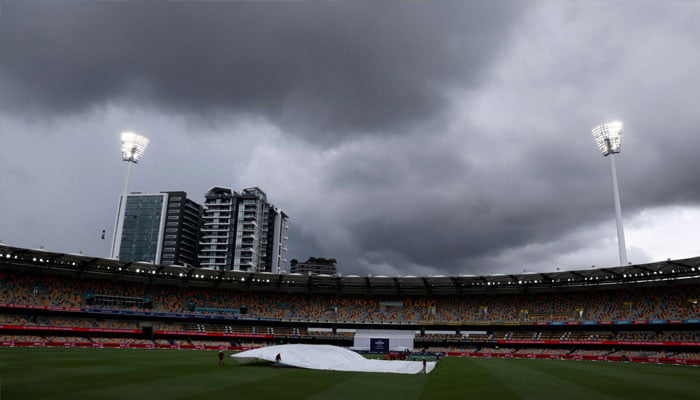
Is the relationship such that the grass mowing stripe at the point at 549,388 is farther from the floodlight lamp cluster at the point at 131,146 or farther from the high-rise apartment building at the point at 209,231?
the high-rise apartment building at the point at 209,231

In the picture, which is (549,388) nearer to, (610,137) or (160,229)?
(610,137)

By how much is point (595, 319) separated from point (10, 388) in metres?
74.8

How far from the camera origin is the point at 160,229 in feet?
553

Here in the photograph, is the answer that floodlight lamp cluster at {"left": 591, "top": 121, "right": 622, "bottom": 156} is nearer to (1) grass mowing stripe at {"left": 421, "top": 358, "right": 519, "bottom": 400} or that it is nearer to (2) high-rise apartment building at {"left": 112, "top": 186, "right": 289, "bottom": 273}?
(1) grass mowing stripe at {"left": 421, "top": 358, "right": 519, "bottom": 400}

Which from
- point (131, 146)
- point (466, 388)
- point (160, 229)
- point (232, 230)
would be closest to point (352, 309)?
point (131, 146)

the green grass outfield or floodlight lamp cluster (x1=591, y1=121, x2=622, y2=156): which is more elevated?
floodlight lamp cluster (x1=591, y1=121, x2=622, y2=156)

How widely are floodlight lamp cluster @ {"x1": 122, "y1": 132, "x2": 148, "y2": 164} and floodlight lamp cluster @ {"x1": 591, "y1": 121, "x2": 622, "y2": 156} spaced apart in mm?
78258

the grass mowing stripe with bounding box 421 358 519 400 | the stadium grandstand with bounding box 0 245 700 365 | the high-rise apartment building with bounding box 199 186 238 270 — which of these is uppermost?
the high-rise apartment building with bounding box 199 186 238 270

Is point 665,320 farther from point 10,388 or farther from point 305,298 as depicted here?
point 10,388

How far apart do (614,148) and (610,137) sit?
1.85 metres

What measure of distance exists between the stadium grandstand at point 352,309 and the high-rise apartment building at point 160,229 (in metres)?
95.3

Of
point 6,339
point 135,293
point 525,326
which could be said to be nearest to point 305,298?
point 135,293

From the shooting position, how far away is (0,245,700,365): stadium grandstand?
61.9 m

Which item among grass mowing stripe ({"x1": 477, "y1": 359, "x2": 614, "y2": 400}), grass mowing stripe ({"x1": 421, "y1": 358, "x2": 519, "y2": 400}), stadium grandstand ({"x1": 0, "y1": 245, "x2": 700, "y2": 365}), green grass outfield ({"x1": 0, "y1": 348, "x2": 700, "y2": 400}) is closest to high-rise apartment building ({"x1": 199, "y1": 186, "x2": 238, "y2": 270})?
stadium grandstand ({"x1": 0, "y1": 245, "x2": 700, "y2": 365})
